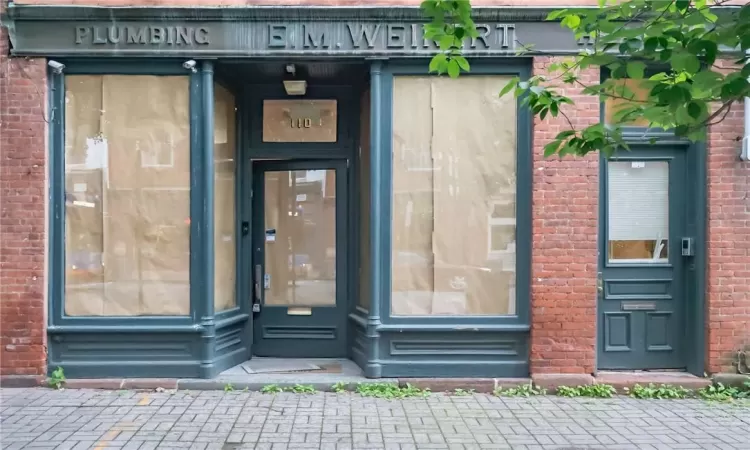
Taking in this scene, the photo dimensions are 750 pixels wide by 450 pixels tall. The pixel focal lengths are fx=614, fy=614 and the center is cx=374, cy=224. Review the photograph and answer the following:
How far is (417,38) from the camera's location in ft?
21.7

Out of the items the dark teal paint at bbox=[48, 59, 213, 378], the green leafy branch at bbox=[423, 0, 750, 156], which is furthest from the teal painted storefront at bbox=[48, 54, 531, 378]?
the green leafy branch at bbox=[423, 0, 750, 156]

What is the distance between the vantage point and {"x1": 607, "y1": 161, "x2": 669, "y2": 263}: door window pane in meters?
6.92

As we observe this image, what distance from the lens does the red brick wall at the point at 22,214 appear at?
6.53 metres

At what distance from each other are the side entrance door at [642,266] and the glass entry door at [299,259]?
310cm

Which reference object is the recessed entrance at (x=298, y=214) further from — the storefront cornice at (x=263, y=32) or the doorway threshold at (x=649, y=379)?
the doorway threshold at (x=649, y=379)

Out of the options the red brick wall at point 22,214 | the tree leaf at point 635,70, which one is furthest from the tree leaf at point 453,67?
the red brick wall at point 22,214

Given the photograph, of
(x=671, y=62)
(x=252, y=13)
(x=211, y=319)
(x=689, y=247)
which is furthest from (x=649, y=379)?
(x=252, y=13)

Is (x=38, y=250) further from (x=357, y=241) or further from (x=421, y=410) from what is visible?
(x=421, y=410)

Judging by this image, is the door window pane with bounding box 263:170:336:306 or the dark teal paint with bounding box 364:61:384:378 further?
the door window pane with bounding box 263:170:336:306

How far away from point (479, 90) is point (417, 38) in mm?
891

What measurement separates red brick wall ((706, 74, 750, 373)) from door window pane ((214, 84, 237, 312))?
17.7ft

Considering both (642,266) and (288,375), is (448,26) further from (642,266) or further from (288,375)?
(288,375)

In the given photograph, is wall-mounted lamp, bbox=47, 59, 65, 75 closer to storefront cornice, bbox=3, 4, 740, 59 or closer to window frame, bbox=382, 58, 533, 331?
storefront cornice, bbox=3, 4, 740, 59

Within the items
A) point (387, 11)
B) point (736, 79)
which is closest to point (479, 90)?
point (387, 11)
